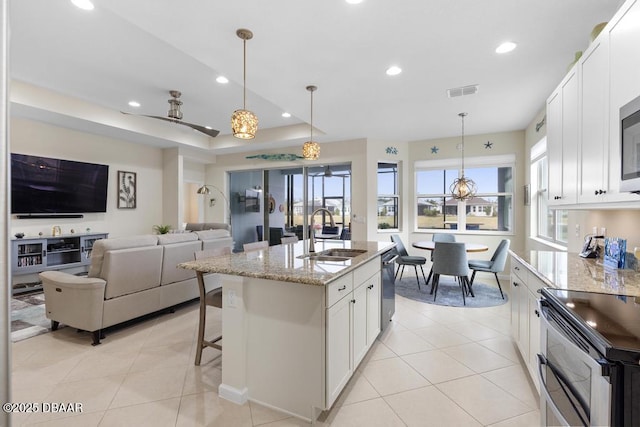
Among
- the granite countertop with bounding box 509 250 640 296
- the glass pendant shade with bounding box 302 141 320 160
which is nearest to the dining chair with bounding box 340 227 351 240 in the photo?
the glass pendant shade with bounding box 302 141 320 160

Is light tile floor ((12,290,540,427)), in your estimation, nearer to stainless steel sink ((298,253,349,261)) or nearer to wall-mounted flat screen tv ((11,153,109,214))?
stainless steel sink ((298,253,349,261))

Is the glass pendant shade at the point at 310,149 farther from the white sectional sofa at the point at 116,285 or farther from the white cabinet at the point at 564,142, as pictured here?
the white cabinet at the point at 564,142

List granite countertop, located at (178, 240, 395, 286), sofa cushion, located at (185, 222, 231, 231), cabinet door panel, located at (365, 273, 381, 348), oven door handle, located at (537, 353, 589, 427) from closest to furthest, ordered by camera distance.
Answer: oven door handle, located at (537, 353, 589, 427) → granite countertop, located at (178, 240, 395, 286) → cabinet door panel, located at (365, 273, 381, 348) → sofa cushion, located at (185, 222, 231, 231)

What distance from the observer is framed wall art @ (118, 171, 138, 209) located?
6121 millimetres

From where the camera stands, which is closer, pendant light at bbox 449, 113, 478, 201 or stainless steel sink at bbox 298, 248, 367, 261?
stainless steel sink at bbox 298, 248, 367, 261

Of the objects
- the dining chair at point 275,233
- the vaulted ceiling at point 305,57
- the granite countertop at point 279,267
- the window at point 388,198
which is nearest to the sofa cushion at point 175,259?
the granite countertop at point 279,267

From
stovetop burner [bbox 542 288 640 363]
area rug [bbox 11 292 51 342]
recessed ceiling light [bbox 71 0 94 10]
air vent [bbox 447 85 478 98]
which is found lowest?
area rug [bbox 11 292 51 342]

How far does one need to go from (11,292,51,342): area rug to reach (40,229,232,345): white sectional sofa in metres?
0.20

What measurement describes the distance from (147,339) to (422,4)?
12.6 feet

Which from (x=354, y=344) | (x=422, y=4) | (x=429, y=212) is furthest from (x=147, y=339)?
(x=429, y=212)

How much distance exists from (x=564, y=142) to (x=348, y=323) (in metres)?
2.20

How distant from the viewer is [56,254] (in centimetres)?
503

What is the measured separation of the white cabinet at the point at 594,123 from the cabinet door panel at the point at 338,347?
66.6 inches

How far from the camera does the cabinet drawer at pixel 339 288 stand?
177 cm
